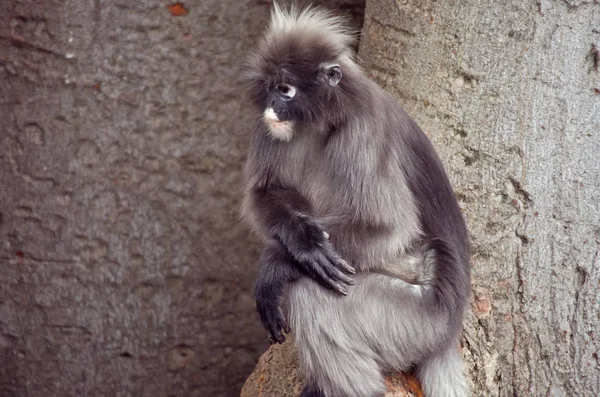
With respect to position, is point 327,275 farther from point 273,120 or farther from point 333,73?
point 333,73

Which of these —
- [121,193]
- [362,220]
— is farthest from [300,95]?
[121,193]

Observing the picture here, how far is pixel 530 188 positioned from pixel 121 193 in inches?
80.0

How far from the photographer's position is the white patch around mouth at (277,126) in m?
2.57

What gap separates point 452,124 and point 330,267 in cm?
92

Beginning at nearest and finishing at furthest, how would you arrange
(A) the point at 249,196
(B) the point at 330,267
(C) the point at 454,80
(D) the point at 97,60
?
(B) the point at 330,267 < (A) the point at 249,196 < (C) the point at 454,80 < (D) the point at 97,60

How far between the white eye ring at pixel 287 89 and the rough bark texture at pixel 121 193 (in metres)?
1.36

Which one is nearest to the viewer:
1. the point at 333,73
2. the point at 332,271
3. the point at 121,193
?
the point at 332,271

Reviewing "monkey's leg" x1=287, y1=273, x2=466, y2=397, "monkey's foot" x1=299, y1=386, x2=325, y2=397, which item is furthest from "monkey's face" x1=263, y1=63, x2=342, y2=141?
"monkey's foot" x1=299, y1=386, x2=325, y2=397

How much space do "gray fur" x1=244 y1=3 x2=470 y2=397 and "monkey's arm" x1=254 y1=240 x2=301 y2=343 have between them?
39mm

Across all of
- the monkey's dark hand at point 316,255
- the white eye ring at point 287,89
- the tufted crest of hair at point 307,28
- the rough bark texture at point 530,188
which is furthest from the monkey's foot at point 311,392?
the tufted crest of hair at point 307,28

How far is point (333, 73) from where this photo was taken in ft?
8.43

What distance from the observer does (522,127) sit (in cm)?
291

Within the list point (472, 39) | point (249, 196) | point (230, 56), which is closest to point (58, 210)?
point (230, 56)

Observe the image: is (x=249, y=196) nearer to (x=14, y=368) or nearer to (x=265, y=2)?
(x=265, y=2)
